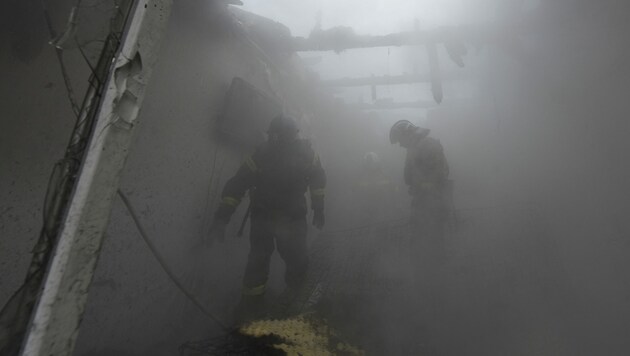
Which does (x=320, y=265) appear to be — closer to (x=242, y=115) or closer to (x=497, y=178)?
(x=242, y=115)

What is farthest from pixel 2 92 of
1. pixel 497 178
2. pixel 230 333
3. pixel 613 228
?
pixel 497 178

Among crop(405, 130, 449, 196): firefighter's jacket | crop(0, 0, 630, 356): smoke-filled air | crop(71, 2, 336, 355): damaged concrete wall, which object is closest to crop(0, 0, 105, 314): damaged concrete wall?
crop(0, 0, 630, 356): smoke-filled air

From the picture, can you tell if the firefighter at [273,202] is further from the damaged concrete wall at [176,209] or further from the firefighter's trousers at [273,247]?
the damaged concrete wall at [176,209]

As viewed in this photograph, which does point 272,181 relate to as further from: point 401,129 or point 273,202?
point 401,129

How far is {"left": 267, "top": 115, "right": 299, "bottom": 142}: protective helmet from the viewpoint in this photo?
13.9 ft

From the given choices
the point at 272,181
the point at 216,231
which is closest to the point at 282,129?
the point at 272,181

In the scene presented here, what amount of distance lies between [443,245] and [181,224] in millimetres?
3580

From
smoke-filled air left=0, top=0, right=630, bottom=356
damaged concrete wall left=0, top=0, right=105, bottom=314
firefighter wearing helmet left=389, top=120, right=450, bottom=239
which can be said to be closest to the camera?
smoke-filled air left=0, top=0, right=630, bottom=356

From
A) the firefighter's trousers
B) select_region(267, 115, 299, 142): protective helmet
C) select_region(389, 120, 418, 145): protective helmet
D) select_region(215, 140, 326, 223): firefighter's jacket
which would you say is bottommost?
the firefighter's trousers

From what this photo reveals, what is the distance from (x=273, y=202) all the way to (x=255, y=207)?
9.9 inches

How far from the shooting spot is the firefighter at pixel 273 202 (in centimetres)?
401

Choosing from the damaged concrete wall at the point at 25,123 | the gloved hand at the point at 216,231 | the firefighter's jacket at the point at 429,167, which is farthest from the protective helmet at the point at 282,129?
the damaged concrete wall at the point at 25,123

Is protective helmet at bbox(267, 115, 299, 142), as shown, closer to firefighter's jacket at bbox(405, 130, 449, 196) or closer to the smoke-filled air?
the smoke-filled air

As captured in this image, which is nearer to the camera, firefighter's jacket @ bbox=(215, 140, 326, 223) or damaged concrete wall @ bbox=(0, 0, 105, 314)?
damaged concrete wall @ bbox=(0, 0, 105, 314)
